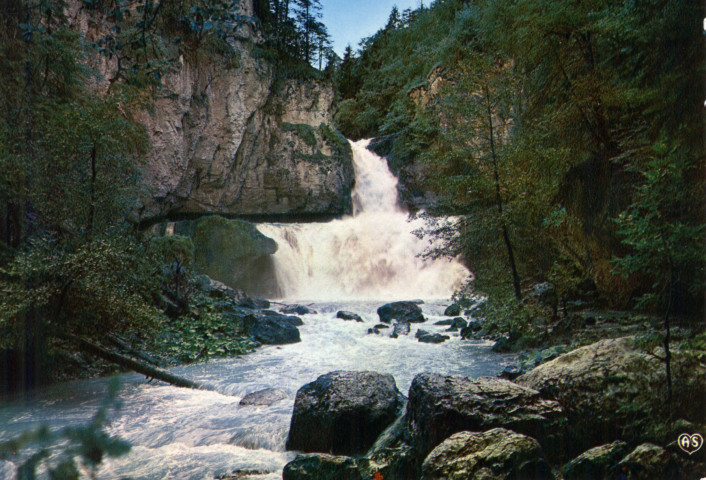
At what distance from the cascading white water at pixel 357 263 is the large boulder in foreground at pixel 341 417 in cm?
1566

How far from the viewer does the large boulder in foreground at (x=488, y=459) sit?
3520 millimetres

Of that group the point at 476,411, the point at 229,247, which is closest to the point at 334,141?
the point at 229,247

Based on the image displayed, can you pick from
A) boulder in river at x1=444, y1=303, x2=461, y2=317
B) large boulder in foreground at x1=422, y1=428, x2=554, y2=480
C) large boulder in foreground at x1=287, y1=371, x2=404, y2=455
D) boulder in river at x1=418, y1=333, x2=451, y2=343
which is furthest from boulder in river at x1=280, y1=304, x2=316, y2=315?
large boulder in foreground at x1=422, y1=428, x2=554, y2=480

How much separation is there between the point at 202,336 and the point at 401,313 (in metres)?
5.75

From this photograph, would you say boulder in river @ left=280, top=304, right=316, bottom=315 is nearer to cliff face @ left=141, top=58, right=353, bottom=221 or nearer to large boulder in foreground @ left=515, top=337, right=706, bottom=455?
cliff face @ left=141, top=58, right=353, bottom=221

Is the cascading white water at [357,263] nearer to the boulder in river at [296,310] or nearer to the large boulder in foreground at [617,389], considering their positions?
the boulder in river at [296,310]

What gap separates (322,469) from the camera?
399 cm

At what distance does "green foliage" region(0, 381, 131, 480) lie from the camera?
4.60 ft

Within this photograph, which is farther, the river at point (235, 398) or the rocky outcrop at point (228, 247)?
the rocky outcrop at point (228, 247)

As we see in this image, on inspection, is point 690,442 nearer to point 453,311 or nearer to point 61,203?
point 61,203

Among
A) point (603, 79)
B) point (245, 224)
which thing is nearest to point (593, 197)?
point (603, 79)

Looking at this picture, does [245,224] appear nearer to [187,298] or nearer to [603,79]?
[187,298]

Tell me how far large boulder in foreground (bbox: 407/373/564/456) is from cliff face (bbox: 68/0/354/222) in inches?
659

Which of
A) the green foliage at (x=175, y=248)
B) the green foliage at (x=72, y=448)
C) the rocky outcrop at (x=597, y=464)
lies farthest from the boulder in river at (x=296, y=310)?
the green foliage at (x=72, y=448)
